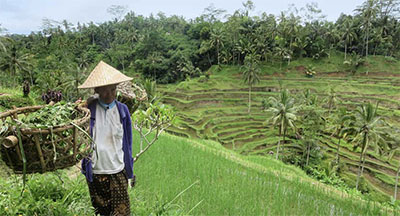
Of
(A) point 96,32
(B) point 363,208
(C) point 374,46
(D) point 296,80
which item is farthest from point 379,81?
(A) point 96,32

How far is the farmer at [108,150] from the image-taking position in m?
1.97

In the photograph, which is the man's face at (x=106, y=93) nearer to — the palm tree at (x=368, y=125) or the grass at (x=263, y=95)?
the palm tree at (x=368, y=125)

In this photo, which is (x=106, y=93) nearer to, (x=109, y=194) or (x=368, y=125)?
(x=109, y=194)

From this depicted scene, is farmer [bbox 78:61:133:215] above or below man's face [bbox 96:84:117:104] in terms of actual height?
below

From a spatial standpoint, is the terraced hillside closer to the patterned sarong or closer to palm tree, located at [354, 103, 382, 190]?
palm tree, located at [354, 103, 382, 190]

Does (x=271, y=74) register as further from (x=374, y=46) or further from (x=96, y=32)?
(x=96, y=32)

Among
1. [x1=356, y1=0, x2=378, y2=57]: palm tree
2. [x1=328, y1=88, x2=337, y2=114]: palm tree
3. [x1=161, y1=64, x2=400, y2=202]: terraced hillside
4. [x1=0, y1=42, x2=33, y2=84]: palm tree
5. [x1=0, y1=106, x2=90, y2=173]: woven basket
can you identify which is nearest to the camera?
[x1=0, y1=106, x2=90, y2=173]: woven basket

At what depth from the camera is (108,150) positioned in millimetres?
2037

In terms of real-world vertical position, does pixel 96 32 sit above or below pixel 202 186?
above

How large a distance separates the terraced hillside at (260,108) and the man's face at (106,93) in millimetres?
15187

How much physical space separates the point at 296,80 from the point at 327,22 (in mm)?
16473

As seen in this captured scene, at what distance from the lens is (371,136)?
1468 centimetres

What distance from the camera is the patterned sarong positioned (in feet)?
6.86

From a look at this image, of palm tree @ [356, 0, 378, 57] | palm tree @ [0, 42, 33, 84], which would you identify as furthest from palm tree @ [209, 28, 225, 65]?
palm tree @ [0, 42, 33, 84]
